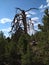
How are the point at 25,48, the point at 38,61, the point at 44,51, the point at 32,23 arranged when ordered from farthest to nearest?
the point at 32,23 → the point at 25,48 → the point at 38,61 → the point at 44,51

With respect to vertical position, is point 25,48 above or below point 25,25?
below

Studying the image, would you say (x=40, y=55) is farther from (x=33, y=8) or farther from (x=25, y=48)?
(x=33, y=8)

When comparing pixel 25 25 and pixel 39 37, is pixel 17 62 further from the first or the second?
pixel 25 25

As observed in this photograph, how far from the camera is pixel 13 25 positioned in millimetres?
25328

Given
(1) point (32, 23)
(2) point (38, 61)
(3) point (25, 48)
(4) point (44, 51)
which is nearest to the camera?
(4) point (44, 51)

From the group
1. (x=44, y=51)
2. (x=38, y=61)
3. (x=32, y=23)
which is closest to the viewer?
(x=44, y=51)

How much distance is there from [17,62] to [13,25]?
705 cm

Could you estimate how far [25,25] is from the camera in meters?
25.3

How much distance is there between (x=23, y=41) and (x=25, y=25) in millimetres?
7244

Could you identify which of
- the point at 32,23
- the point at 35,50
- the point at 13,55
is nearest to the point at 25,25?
the point at 32,23

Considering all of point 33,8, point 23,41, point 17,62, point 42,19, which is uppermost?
point 33,8

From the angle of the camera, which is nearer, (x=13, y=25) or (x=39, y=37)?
(x=39, y=37)

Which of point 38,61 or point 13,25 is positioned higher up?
point 13,25

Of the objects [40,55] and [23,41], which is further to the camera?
[23,41]
